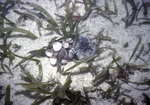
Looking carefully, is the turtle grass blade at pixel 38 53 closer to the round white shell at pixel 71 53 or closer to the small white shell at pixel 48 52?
the small white shell at pixel 48 52

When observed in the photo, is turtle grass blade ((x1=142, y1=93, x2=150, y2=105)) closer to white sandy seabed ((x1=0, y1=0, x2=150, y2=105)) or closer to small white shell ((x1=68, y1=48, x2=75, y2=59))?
white sandy seabed ((x1=0, y1=0, x2=150, y2=105))

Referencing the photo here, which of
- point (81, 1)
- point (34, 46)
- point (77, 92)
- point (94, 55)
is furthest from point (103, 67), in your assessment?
point (81, 1)

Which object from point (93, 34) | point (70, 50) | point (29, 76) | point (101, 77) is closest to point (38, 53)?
point (29, 76)

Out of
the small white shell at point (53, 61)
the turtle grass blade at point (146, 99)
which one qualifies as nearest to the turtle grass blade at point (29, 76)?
the small white shell at point (53, 61)

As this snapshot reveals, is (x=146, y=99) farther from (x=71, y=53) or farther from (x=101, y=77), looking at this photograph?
(x=71, y=53)

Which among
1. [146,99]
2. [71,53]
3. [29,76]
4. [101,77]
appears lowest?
[146,99]

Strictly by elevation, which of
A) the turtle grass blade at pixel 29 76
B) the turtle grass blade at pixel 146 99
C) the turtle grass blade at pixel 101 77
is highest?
the turtle grass blade at pixel 29 76

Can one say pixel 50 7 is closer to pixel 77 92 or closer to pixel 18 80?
pixel 18 80

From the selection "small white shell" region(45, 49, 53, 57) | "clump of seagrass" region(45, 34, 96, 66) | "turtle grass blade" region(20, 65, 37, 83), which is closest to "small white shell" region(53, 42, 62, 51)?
"clump of seagrass" region(45, 34, 96, 66)

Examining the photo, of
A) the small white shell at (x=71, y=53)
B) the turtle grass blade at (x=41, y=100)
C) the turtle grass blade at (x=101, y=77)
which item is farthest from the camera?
the small white shell at (x=71, y=53)
